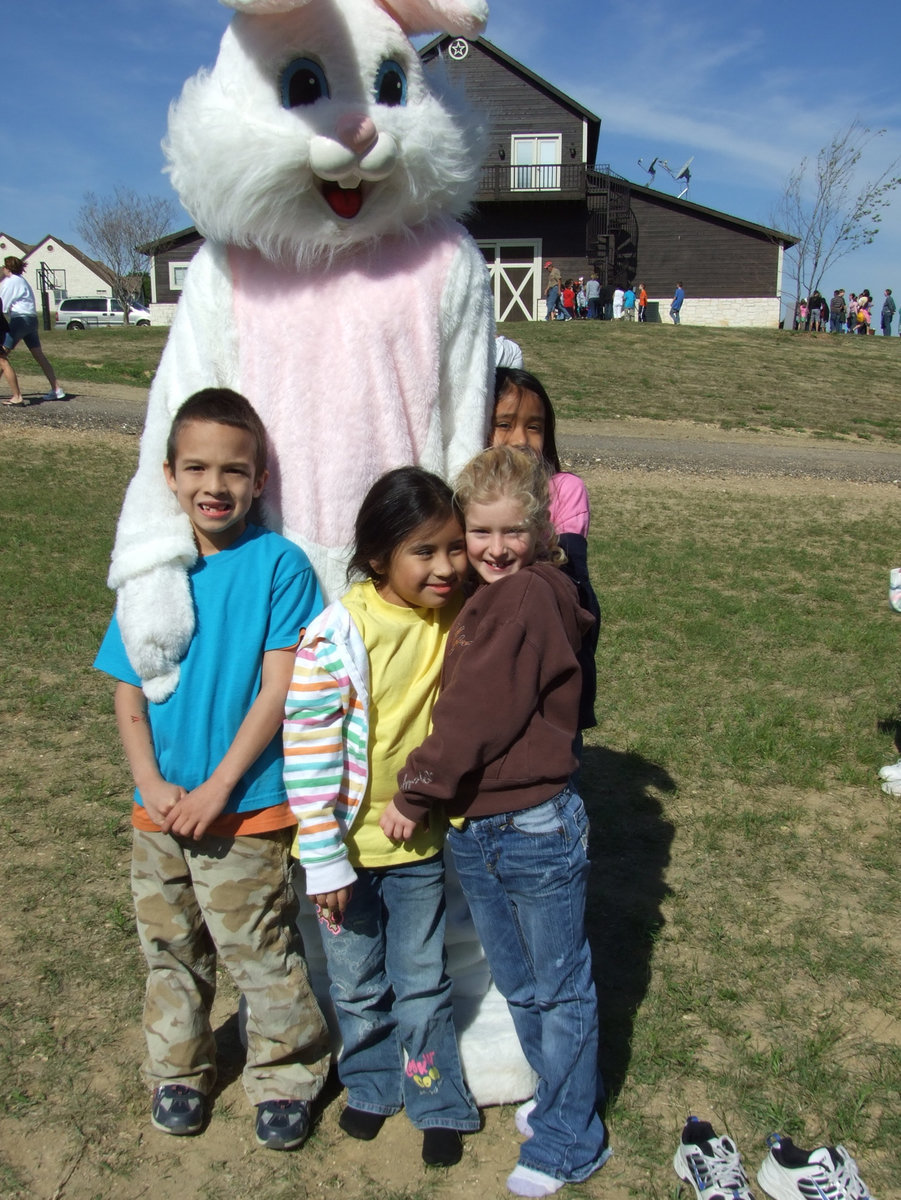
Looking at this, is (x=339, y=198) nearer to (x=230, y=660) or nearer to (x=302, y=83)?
(x=302, y=83)

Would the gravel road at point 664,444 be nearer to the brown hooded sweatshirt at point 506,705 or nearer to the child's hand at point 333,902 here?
the brown hooded sweatshirt at point 506,705

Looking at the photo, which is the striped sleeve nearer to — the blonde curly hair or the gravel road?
the blonde curly hair

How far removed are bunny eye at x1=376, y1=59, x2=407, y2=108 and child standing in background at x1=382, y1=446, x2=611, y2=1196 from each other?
0.83 m

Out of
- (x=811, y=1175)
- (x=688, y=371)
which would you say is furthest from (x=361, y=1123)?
(x=688, y=371)

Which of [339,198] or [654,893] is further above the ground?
[339,198]

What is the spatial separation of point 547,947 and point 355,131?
5.73ft

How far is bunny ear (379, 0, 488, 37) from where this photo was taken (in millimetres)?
2164

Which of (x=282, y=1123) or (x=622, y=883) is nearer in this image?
(x=282, y=1123)

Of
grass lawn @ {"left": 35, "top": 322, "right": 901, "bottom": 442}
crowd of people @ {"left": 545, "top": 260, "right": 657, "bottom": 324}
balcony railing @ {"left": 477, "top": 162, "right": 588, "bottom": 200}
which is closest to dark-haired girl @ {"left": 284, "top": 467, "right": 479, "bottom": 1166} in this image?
grass lawn @ {"left": 35, "top": 322, "right": 901, "bottom": 442}

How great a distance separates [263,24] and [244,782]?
63.3 inches

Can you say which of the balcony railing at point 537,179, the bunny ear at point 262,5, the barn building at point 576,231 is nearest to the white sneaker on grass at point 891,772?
the bunny ear at point 262,5

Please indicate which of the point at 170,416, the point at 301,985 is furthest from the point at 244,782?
the point at 170,416

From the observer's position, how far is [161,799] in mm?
2117

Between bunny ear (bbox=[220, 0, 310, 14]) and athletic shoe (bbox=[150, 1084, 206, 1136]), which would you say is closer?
bunny ear (bbox=[220, 0, 310, 14])
